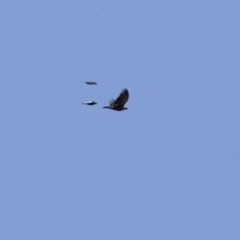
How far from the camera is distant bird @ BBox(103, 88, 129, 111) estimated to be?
4472 centimetres

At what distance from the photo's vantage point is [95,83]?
4278 cm

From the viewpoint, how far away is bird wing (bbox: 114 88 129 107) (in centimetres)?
4472

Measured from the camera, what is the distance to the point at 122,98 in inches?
1766

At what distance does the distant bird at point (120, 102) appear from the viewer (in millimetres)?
44719

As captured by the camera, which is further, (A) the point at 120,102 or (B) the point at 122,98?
(A) the point at 120,102

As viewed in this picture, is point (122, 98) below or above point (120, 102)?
above

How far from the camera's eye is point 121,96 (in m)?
44.8

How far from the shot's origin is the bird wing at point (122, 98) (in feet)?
147

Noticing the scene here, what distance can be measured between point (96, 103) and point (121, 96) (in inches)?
78.0

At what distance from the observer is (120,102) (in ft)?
148

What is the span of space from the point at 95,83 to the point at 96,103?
1614 millimetres

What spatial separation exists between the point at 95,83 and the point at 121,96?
8.87 ft

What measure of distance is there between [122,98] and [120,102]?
17.8 inches

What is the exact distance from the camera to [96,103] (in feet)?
144
